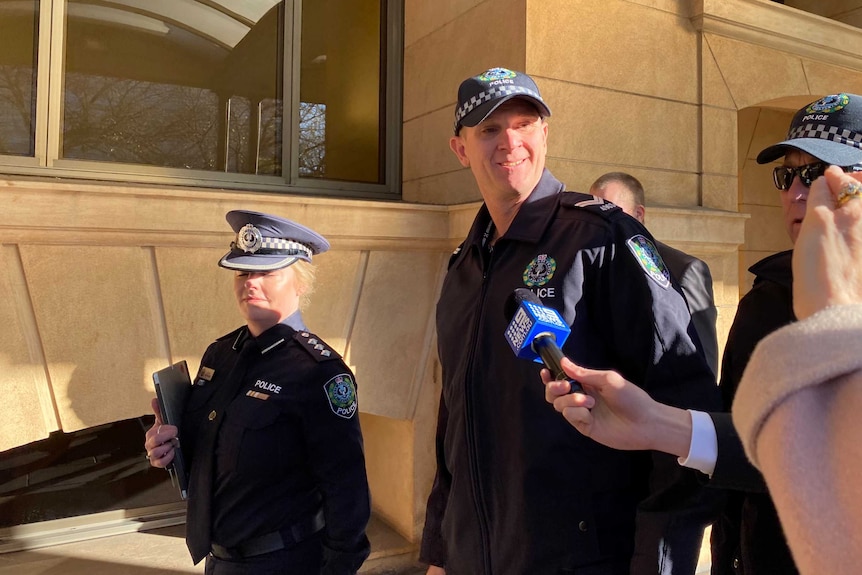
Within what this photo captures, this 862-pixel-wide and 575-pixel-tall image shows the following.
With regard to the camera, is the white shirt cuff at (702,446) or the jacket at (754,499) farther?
the jacket at (754,499)

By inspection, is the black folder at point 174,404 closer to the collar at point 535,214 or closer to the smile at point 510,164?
the collar at point 535,214

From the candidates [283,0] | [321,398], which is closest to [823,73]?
[283,0]

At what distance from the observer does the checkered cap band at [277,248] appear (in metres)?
2.63

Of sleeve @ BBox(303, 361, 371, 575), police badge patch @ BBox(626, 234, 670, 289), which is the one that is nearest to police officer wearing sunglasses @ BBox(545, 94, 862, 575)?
police badge patch @ BBox(626, 234, 670, 289)

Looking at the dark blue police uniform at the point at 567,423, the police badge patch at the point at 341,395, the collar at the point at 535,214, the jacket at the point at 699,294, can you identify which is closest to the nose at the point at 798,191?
the dark blue police uniform at the point at 567,423

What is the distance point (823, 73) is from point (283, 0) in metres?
4.45

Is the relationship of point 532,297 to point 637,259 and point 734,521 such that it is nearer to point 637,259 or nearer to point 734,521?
point 637,259

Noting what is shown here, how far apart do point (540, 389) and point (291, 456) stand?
1139 millimetres

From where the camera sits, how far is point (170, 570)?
4.29m

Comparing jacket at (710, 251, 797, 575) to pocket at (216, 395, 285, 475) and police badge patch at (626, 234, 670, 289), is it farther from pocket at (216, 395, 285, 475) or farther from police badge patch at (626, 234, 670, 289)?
pocket at (216, 395, 285, 475)

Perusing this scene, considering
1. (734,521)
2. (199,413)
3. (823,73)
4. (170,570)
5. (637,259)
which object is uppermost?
(823,73)

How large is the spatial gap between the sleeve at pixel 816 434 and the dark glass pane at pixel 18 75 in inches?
169

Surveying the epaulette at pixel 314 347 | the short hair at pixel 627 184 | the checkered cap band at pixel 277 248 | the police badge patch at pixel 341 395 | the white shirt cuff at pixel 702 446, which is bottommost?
the police badge patch at pixel 341 395

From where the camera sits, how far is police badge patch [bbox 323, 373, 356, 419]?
2434 mm
